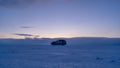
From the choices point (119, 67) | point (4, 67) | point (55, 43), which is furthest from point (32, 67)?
point (55, 43)

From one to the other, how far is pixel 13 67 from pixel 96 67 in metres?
6.64

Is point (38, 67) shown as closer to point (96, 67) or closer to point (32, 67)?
point (32, 67)

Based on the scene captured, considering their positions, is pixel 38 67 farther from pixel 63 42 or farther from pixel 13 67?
pixel 63 42

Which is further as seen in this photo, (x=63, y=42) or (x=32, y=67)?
(x=63, y=42)

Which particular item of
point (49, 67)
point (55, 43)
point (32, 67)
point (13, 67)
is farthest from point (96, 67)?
point (55, 43)

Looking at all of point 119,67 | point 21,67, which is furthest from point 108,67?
point 21,67

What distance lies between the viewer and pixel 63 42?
11481cm

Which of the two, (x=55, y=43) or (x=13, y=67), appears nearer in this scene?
(x=13, y=67)

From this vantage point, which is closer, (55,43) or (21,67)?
(21,67)

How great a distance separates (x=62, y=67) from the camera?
1856 cm

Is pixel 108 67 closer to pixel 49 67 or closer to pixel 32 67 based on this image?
pixel 49 67

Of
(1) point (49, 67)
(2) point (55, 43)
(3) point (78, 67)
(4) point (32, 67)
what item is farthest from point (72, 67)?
(2) point (55, 43)

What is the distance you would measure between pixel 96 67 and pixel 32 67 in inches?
204

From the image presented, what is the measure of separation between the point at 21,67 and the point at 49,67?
2308 millimetres
